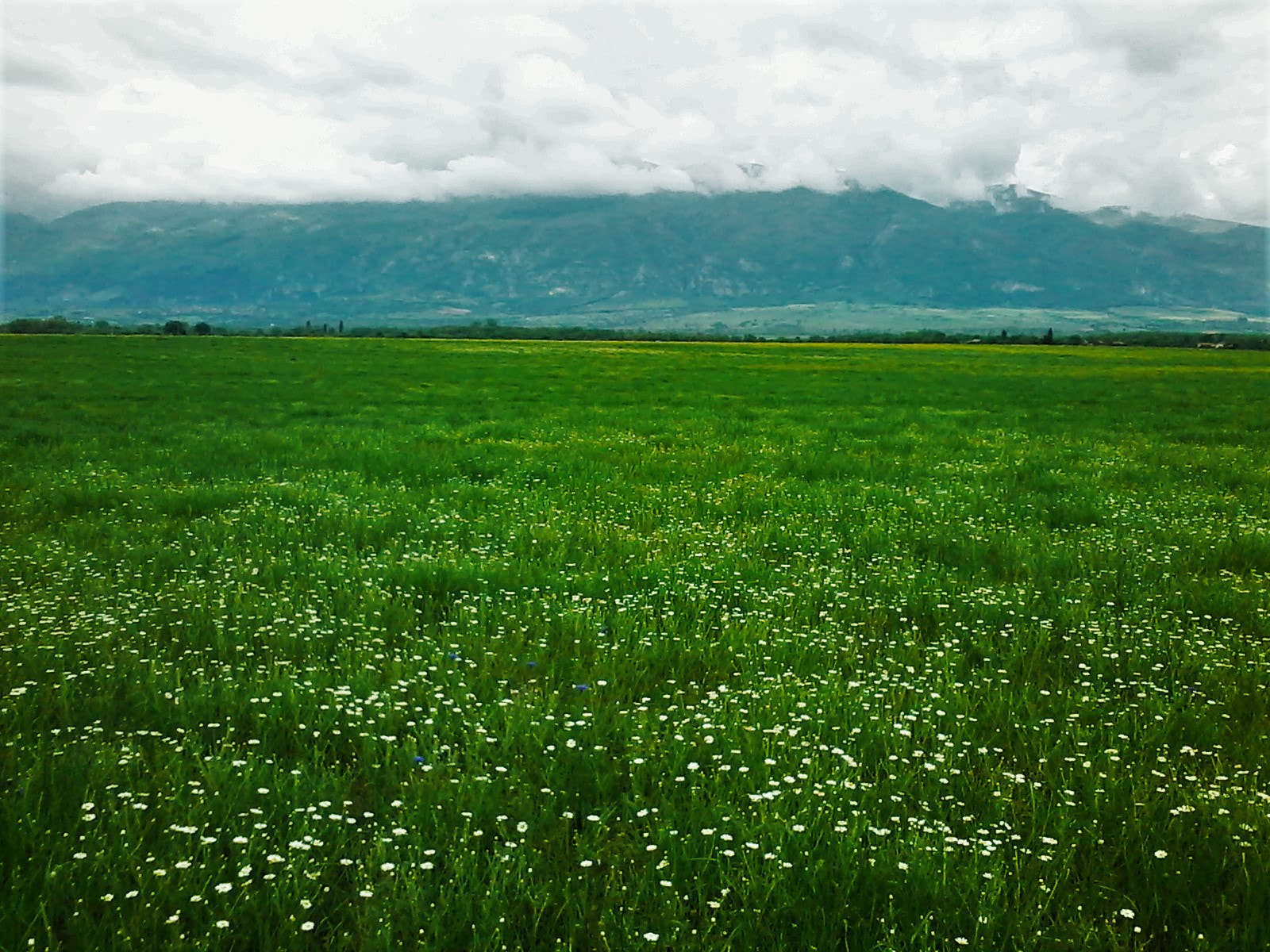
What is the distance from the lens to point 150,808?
17.4 ft

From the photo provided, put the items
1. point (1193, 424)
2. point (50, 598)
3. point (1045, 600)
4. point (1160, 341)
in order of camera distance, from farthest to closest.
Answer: point (1160, 341) < point (1193, 424) < point (1045, 600) < point (50, 598)

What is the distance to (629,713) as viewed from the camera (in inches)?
263

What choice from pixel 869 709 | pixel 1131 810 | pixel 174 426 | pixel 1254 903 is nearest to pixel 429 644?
pixel 869 709

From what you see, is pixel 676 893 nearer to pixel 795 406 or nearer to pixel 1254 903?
pixel 1254 903

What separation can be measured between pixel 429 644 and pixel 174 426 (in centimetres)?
2044

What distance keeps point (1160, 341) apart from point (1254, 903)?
16873cm

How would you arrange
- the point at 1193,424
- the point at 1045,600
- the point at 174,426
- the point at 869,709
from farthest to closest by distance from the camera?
the point at 1193,424 → the point at 174,426 → the point at 1045,600 → the point at 869,709

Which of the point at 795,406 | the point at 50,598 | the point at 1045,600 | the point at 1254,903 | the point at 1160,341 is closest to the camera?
the point at 1254,903

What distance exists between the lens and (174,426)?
Answer: 81.9 feet

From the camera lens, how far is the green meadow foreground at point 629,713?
15.0 ft

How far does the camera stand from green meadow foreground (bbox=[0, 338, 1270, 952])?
4.57 m

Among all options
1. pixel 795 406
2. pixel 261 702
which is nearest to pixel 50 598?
pixel 261 702

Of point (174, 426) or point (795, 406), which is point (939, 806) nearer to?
point (174, 426)

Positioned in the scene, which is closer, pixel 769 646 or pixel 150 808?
pixel 150 808
